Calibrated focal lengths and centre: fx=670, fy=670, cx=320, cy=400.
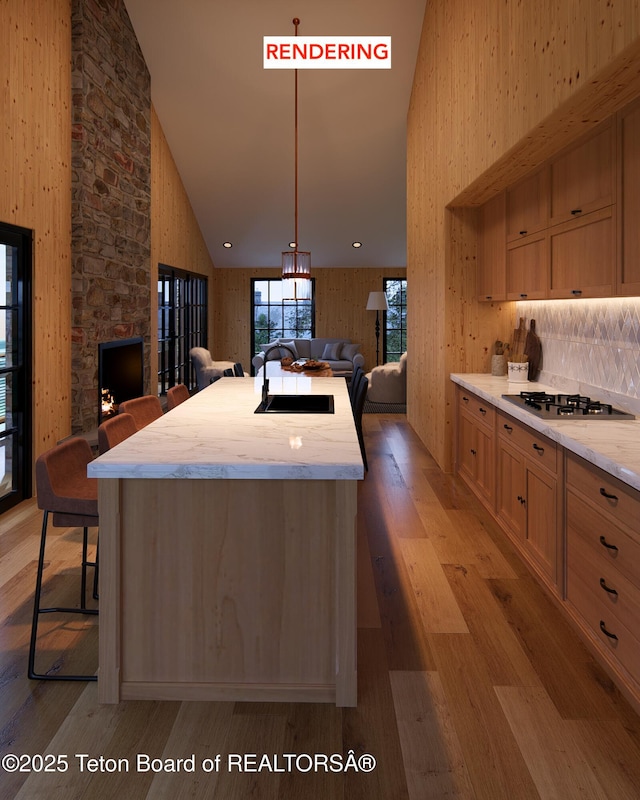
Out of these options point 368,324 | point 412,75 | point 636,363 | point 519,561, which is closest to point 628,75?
point 636,363

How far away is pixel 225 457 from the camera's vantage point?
234 centimetres

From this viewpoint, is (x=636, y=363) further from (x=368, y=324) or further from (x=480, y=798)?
(x=368, y=324)

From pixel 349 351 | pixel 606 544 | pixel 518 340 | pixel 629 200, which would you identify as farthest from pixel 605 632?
pixel 349 351

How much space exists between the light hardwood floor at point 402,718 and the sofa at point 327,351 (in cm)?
939

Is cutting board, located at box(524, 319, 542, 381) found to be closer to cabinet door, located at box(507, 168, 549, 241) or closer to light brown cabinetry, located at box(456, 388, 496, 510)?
light brown cabinetry, located at box(456, 388, 496, 510)

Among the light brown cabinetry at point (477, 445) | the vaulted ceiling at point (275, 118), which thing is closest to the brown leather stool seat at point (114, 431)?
the light brown cabinetry at point (477, 445)

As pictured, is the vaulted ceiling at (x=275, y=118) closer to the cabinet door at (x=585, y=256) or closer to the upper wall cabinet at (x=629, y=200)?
the cabinet door at (x=585, y=256)

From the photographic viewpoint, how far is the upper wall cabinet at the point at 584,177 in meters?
3.20

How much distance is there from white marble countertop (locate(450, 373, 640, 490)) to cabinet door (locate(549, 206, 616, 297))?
2.20 ft

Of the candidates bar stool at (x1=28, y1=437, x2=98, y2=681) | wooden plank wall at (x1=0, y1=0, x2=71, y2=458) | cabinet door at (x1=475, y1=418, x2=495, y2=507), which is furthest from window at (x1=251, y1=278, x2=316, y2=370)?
bar stool at (x1=28, y1=437, x2=98, y2=681)

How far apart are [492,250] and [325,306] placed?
9062 millimetres

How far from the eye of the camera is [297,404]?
13.8 ft

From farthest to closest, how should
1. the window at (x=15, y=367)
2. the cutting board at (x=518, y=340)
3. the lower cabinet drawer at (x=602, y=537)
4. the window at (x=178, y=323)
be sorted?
1. the window at (x=178, y=323)
2. the cutting board at (x=518, y=340)
3. the window at (x=15, y=367)
4. the lower cabinet drawer at (x=602, y=537)

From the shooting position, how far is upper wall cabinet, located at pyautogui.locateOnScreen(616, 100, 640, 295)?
2930 mm
